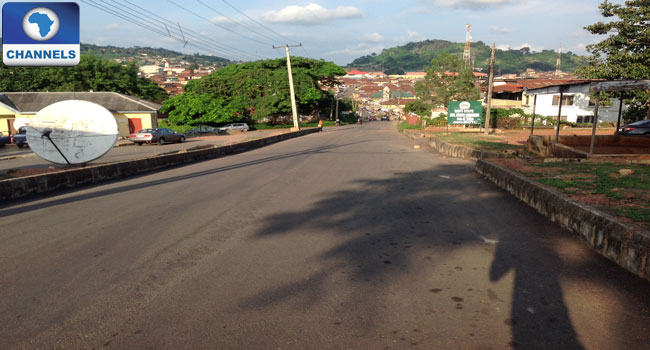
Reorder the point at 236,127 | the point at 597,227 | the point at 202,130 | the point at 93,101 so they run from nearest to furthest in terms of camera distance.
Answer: the point at 597,227
the point at 93,101
the point at 202,130
the point at 236,127

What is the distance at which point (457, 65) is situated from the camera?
49219 millimetres

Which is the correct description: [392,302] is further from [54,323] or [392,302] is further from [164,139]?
[164,139]

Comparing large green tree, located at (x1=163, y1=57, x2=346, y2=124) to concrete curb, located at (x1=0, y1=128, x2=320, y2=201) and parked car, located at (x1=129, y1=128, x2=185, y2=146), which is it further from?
concrete curb, located at (x1=0, y1=128, x2=320, y2=201)

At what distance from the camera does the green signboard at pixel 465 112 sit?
97.8 feet

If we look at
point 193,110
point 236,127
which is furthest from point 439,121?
point 193,110

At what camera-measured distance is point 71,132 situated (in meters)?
12.9

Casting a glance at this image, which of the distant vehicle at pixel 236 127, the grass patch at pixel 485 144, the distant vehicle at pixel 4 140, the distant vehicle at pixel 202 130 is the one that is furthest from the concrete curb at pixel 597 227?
the distant vehicle at pixel 236 127

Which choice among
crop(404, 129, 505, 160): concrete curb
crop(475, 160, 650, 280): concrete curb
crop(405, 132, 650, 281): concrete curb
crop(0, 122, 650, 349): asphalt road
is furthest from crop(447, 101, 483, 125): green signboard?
crop(0, 122, 650, 349): asphalt road

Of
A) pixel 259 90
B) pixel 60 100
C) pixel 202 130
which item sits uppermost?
pixel 259 90

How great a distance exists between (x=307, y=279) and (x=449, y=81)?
49.1 m

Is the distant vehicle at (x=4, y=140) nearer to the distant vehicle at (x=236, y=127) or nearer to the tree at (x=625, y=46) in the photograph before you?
the distant vehicle at (x=236, y=127)

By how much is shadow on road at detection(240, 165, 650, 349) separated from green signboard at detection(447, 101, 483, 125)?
22.1 metres

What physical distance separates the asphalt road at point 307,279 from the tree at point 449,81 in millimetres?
43418

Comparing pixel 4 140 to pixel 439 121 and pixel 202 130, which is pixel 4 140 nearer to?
pixel 202 130
